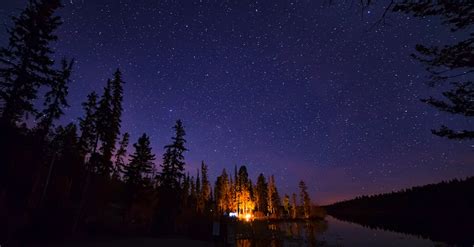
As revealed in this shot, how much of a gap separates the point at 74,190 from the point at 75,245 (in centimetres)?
1748

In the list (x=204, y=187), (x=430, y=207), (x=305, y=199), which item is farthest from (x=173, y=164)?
(x=430, y=207)

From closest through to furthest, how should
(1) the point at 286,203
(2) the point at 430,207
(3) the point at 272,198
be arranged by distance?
(3) the point at 272,198 < (2) the point at 430,207 < (1) the point at 286,203

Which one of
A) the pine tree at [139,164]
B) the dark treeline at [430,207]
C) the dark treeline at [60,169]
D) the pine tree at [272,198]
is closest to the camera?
the dark treeline at [60,169]

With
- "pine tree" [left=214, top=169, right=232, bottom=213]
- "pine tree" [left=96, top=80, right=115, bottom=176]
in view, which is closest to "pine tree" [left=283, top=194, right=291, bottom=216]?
"pine tree" [left=214, top=169, right=232, bottom=213]

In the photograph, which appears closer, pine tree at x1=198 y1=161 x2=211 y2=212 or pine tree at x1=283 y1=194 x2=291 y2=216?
pine tree at x1=198 y1=161 x2=211 y2=212

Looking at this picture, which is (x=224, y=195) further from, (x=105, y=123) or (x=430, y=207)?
(x=430, y=207)

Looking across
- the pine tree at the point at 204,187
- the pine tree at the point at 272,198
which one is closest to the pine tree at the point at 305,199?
the pine tree at the point at 272,198

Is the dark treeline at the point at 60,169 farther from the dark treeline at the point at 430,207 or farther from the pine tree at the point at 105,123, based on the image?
the dark treeline at the point at 430,207

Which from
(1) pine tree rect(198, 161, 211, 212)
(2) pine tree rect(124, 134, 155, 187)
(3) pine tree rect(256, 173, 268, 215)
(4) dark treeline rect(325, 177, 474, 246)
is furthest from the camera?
(3) pine tree rect(256, 173, 268, 215)

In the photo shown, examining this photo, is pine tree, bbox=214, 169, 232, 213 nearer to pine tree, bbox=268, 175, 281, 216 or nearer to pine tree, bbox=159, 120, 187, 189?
pine tree, bbox=268, 175, 281, 216

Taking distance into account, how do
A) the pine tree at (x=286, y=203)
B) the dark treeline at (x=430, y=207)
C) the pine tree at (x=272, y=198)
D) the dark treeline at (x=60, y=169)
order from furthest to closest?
the pine tree at (x=286, y=203) → the pine tree at (x=272, y=198) → the dark treeline at (x=430, y=207) → the dark treeline at (x=60, y=169)

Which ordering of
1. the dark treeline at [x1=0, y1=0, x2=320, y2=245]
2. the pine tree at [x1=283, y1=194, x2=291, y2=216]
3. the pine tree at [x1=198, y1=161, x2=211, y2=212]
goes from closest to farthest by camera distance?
the dark treeline at [x1=0, y1=0, x2=320, y2=245] < the pine tree at [x1=198, y1=161, x2=211, y2=212] < the pine tree at [x1=283, y1=194, x2=291, y2=216]

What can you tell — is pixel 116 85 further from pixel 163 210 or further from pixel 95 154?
pixel 163 210

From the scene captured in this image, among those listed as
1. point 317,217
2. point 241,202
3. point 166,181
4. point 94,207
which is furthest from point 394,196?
point 94,207
